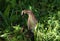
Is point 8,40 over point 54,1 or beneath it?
beneath

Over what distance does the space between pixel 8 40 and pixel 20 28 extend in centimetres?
27

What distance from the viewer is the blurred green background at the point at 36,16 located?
266cm

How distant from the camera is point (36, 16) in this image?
300 centimetres

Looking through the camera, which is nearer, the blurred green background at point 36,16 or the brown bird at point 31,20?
the blurred green background at point 36,16

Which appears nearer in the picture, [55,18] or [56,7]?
[55,18]

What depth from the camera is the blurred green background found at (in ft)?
8.73

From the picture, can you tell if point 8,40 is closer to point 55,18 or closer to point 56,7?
point 55,18

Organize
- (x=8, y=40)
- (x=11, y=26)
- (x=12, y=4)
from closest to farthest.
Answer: (x=8, y=40), (x=11, y=26), (x=12, y=4)

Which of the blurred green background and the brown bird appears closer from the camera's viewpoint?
the blurred green background

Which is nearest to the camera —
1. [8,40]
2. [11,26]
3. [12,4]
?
[8,40]

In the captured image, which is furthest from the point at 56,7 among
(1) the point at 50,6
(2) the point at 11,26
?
(2) the point at 11,26

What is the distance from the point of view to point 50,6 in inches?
126

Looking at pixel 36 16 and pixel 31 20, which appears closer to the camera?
pixel 31 20

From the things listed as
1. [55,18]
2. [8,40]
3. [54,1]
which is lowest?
[8,40]
